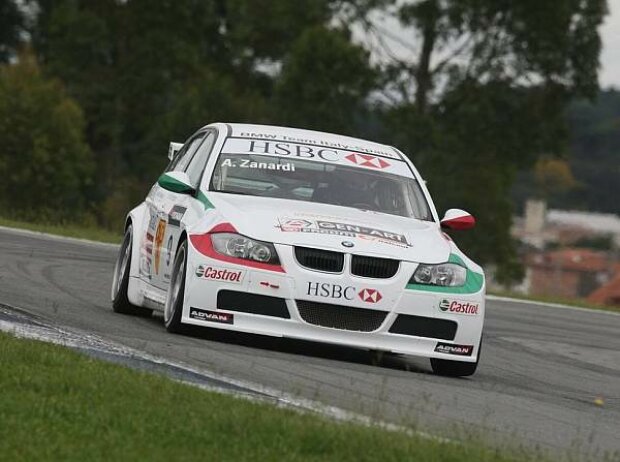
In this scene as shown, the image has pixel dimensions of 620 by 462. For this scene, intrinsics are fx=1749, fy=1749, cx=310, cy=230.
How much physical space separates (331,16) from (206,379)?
42.4 metres

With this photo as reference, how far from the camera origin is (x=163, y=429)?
21.4 feet

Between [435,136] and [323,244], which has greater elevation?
[323,244]

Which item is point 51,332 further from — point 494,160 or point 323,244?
point 494,160

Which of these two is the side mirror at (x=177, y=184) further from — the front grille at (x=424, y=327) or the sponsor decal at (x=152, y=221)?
the front grille at (x=424, y=327)

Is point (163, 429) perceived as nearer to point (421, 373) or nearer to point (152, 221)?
point (421, 373)

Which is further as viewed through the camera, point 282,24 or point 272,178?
point 282,24

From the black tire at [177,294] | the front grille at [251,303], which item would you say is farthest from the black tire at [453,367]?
the black tire at [177,294]

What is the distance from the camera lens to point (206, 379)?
827 centimetres

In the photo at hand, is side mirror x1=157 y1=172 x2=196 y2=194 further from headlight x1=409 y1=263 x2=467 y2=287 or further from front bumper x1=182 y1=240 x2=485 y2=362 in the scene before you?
headlight x1=409 y1=263 x2=467 y2=287

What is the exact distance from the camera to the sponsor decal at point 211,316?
10.2 meters

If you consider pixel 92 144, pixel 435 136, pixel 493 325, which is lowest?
pixel 92 144

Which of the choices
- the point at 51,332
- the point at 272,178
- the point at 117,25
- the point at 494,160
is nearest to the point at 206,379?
the point at 51,332

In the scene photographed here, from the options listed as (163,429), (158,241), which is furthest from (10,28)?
(163,429)

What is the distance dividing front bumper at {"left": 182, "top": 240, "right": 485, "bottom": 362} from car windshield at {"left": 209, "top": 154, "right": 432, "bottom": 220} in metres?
1.25
